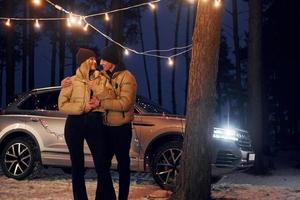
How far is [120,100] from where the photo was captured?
217 inches

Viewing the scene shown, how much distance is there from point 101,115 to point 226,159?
4.15m

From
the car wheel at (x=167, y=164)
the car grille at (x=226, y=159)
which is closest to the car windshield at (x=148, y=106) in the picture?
the car wheel at (x=167, y=164)

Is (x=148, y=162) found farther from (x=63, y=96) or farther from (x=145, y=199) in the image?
(x=63, y=96)

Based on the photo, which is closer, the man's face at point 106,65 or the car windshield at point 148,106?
the man's face at point 106,65

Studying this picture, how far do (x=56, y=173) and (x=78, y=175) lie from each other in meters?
5.84

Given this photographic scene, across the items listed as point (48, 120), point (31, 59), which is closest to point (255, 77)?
point (48, 120)

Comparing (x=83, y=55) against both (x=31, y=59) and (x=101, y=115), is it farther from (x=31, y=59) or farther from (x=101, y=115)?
(x=31, y=59)

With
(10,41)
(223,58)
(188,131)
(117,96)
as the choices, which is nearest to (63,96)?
(117,96)

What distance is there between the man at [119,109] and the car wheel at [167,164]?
3306 millimetres

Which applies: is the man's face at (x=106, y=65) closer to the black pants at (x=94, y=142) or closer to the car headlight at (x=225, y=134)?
the black pants at (x=94, y=142)

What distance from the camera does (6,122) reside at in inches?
399

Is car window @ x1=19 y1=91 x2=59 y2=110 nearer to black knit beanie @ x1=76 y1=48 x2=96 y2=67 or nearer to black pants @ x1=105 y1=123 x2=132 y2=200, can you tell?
black knit beanie @ x1=76 y1=48 x2=96 y2=67

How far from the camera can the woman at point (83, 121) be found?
5.46 metres

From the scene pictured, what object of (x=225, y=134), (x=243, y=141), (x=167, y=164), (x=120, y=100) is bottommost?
(x=167, y=164)
